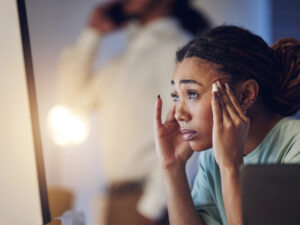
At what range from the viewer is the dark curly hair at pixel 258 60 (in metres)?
0.90

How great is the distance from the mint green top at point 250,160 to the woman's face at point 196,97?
5.5 inches

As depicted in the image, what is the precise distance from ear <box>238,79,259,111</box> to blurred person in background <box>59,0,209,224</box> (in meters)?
1.46

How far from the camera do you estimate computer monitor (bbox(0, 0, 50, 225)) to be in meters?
0.79

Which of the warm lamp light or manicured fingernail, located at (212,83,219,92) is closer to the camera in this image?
manicured fingernail, located at (212,83,219,92)

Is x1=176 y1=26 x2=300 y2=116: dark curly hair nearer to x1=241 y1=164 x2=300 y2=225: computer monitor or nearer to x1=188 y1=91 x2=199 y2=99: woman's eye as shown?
x1=188 y1=91 x2=199 y2=99: woman's eye

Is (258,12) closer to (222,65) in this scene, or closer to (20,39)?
(222,65)

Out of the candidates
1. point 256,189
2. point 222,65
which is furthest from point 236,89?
point 256,189

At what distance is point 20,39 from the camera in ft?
2.64

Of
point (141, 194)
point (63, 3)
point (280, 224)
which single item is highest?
point (63, 3)

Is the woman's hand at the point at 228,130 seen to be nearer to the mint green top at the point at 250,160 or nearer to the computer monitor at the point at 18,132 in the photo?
the mint green top at the point at 250,160

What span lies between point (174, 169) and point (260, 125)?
0.83ft

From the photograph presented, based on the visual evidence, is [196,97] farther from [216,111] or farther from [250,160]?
[250,160]

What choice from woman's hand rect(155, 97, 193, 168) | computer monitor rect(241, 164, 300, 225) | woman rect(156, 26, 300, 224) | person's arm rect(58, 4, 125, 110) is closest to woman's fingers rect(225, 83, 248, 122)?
woman rect(156, 26, 300, 224)

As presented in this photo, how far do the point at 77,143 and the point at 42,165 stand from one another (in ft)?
6.08
